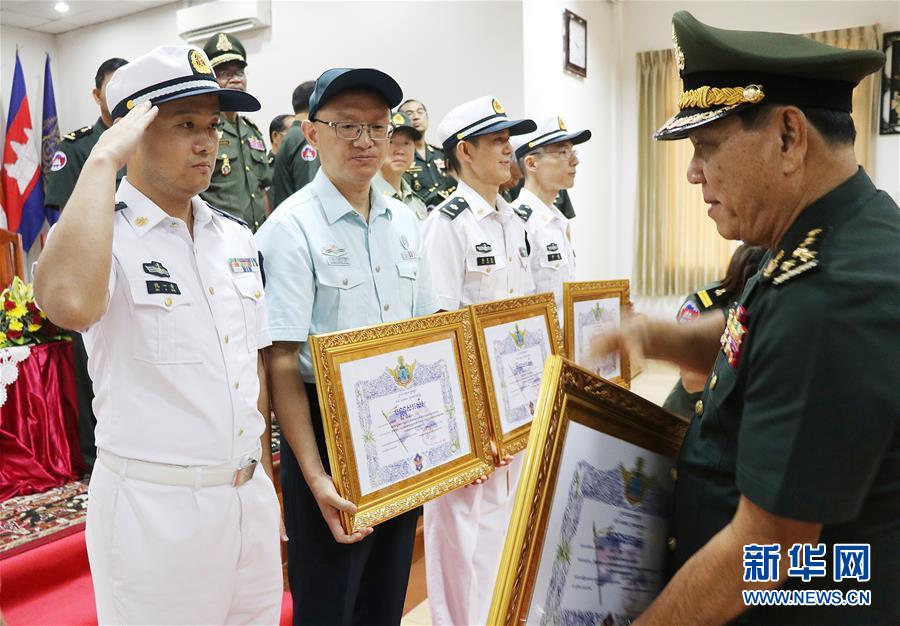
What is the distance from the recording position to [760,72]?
88 cm

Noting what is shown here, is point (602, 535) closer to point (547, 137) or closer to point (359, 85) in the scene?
point (359, 85)

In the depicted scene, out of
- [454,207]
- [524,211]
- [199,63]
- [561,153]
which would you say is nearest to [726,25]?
[561,153]

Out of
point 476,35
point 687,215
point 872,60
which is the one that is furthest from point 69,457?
point 687,215

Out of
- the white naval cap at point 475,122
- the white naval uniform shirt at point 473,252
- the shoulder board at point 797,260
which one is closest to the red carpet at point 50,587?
the white naval uniform shirt at point 473,252

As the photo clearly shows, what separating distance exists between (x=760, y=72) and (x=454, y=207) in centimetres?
181

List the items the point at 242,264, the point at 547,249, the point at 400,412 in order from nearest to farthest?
1. the point at 242,264
2. the point at 400,412
3. the point at 547,249

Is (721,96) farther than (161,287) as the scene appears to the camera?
No

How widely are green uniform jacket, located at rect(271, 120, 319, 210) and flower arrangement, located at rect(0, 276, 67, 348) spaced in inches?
60.2

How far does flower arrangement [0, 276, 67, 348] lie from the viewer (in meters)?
3.02

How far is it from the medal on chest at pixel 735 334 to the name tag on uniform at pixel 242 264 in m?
1.07

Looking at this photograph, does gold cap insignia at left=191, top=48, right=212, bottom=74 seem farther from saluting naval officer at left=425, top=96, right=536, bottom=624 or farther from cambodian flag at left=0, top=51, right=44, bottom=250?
cambodian flag at left=0, top=51, right=44, bottom=250

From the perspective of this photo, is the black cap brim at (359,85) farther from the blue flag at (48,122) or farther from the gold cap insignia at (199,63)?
the blue flag at (48,122)

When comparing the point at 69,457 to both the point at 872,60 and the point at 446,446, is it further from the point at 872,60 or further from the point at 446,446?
the point at 872,60

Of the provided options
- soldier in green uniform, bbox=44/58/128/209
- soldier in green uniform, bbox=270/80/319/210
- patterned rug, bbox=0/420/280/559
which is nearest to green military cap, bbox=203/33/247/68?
soldier in green uniform, bbox=44/58/128/209
